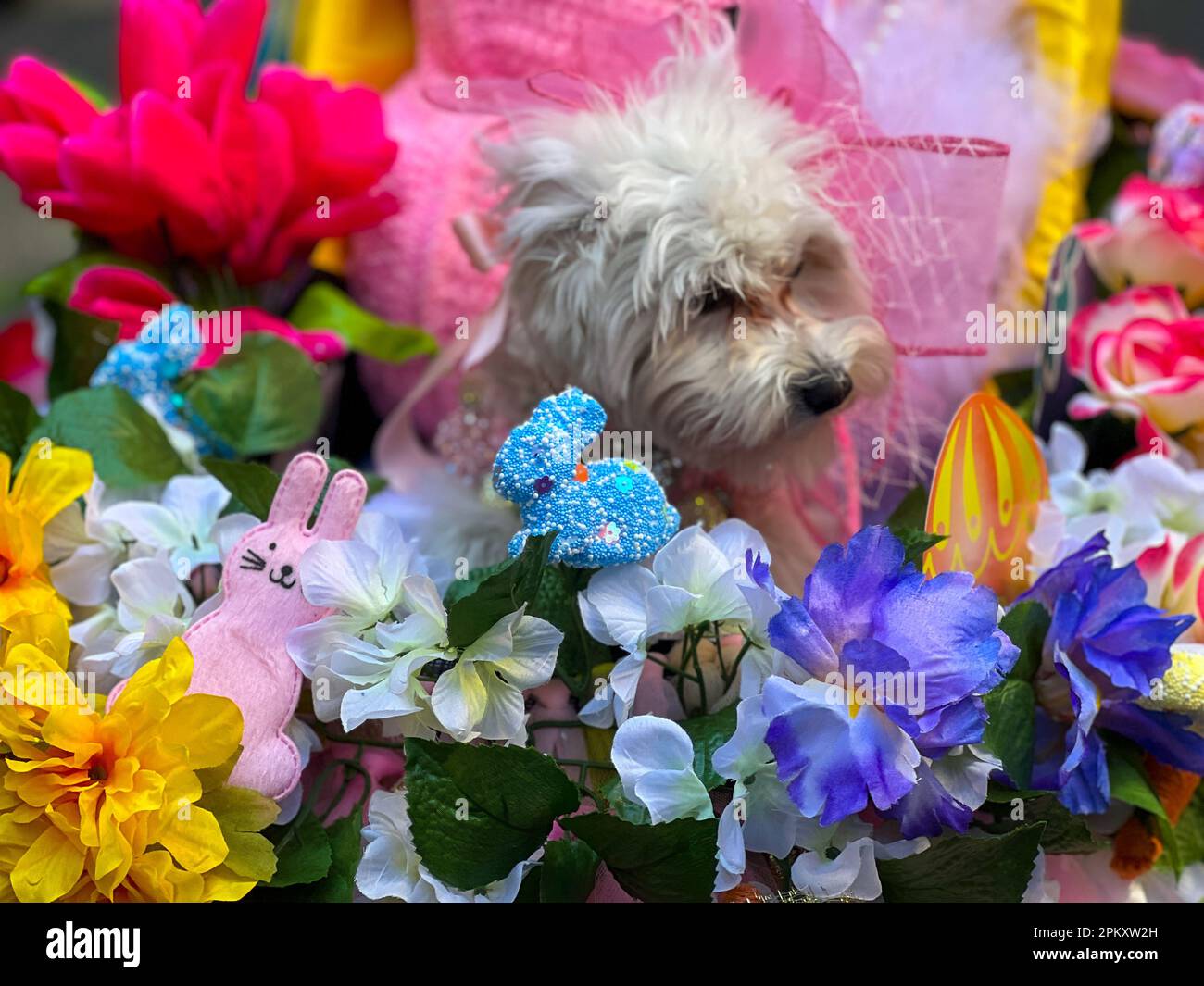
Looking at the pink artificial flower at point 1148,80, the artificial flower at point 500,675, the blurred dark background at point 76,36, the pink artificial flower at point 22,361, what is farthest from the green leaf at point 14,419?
the pink artificial flower at point 1148,80

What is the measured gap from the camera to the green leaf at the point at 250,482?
615mm

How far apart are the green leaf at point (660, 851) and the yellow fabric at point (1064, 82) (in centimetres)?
63

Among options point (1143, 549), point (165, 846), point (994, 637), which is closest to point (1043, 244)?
point (1143, 549)

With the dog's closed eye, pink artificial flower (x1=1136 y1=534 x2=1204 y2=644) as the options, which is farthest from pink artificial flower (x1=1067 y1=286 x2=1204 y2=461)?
the dog's closed eye

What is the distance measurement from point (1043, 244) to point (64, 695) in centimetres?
82

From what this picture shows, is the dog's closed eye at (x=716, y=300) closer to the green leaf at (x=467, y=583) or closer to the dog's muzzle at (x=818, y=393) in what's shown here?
the dog's muzzle at (x=818, y=393)

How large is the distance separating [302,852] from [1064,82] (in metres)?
0.85

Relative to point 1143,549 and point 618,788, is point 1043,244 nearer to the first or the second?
point 1143,549

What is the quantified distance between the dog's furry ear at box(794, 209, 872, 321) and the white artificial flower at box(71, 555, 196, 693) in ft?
1.35

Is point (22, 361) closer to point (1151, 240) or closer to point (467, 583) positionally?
point (467, 583)

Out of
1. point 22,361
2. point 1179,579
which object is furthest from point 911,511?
point 22,361

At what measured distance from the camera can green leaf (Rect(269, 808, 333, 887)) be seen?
1.75ft
